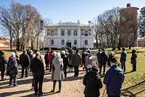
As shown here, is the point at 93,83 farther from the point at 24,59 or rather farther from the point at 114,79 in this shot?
the point at 24,59

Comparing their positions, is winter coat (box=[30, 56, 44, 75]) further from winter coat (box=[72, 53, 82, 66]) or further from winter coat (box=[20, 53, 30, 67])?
winter coat (box=[72, 53, 82, 66])

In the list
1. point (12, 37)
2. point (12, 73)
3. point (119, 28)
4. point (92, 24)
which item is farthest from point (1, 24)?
point (12, 73)

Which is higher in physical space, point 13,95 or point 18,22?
point 18,22

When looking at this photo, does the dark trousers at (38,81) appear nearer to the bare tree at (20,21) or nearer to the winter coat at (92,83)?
the winter coat at (92,83)

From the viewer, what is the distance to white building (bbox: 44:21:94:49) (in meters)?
101

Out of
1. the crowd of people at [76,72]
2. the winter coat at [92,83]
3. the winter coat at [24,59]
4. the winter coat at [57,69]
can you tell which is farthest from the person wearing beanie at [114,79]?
the winter coat at [24,59]

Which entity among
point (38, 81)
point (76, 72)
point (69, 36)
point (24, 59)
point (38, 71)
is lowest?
point (76, 72)

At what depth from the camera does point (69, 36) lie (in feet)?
334

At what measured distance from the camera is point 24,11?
235 feet

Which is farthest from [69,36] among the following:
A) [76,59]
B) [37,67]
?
[37,67]

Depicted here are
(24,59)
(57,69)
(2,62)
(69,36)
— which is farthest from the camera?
(69,36)

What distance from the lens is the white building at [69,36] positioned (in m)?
101

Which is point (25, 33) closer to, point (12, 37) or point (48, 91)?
point (12, 37)

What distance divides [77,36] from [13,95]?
286 ft
